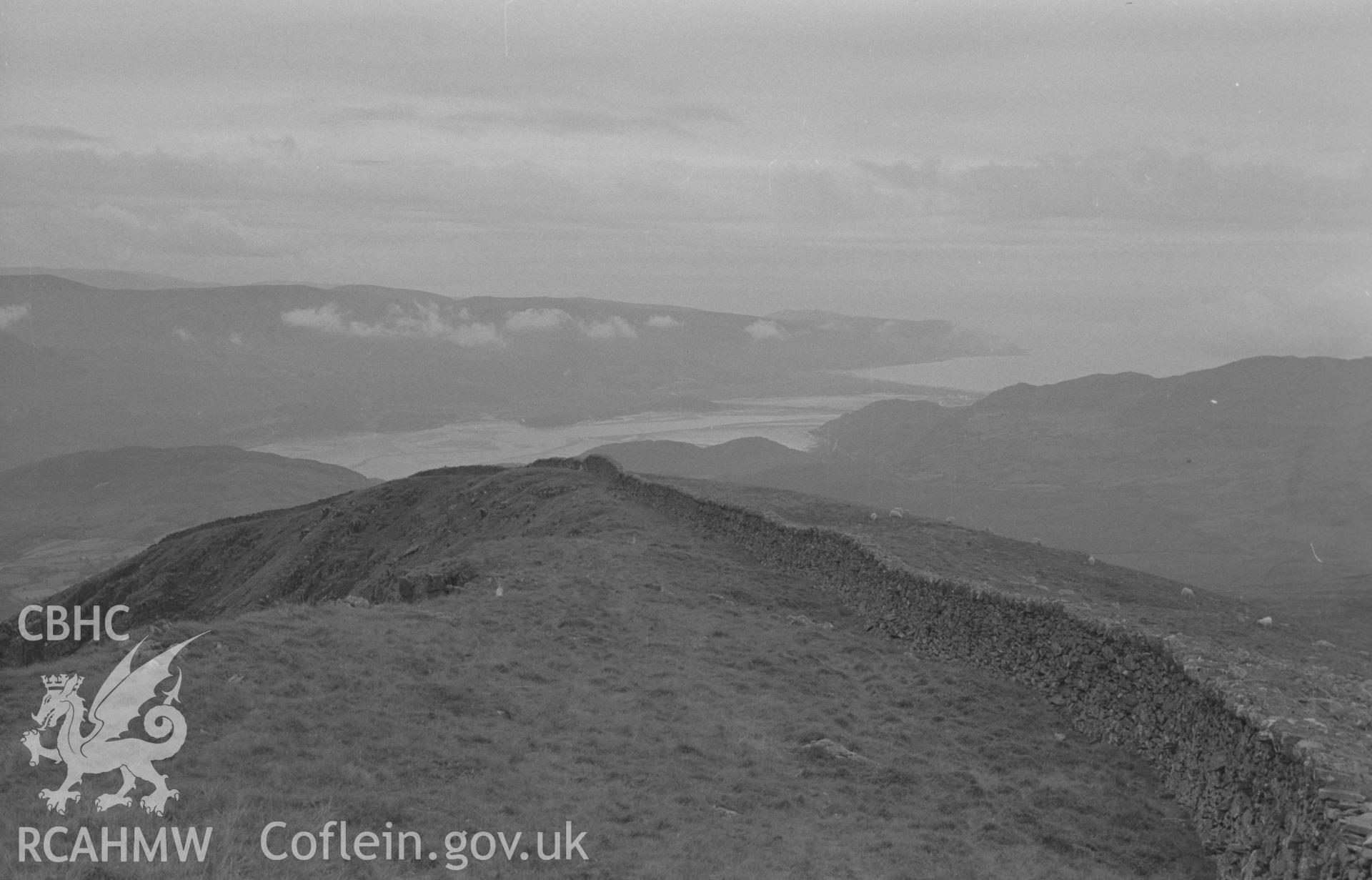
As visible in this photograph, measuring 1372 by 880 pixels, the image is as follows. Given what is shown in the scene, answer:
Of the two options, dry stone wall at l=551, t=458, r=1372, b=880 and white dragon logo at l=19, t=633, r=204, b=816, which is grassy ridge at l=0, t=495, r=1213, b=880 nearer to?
white dragon logo at l=19, t=633, r=204, b=816

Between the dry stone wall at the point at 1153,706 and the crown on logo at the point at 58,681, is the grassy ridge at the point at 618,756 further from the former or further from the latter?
the dry stone wall at the point at 1153,706

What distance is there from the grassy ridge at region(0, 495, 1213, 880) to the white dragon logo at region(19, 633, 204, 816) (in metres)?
0.19

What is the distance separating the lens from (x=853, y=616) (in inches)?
1134

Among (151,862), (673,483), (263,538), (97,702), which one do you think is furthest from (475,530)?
(151,862)

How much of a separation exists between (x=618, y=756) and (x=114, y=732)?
6.67m

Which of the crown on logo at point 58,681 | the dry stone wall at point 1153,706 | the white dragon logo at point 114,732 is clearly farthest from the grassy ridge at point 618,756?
the dry stone wall at point 1153,706

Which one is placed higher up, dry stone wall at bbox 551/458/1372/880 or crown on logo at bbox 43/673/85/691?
crown on logo at bbox 43/673/85/691

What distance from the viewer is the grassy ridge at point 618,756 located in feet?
39.7

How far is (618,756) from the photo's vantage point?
614 inches

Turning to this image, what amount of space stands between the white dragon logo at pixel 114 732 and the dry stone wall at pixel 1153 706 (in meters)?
12.1

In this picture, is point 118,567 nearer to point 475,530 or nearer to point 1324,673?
point 475,530

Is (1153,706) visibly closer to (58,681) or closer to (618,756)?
(618,756)

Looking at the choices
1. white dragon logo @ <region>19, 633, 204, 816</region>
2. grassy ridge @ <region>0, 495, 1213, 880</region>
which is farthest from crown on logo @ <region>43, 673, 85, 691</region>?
grassy ridge @ <region>0, 495, 1213, 880</region>

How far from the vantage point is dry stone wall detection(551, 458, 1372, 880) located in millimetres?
11250
